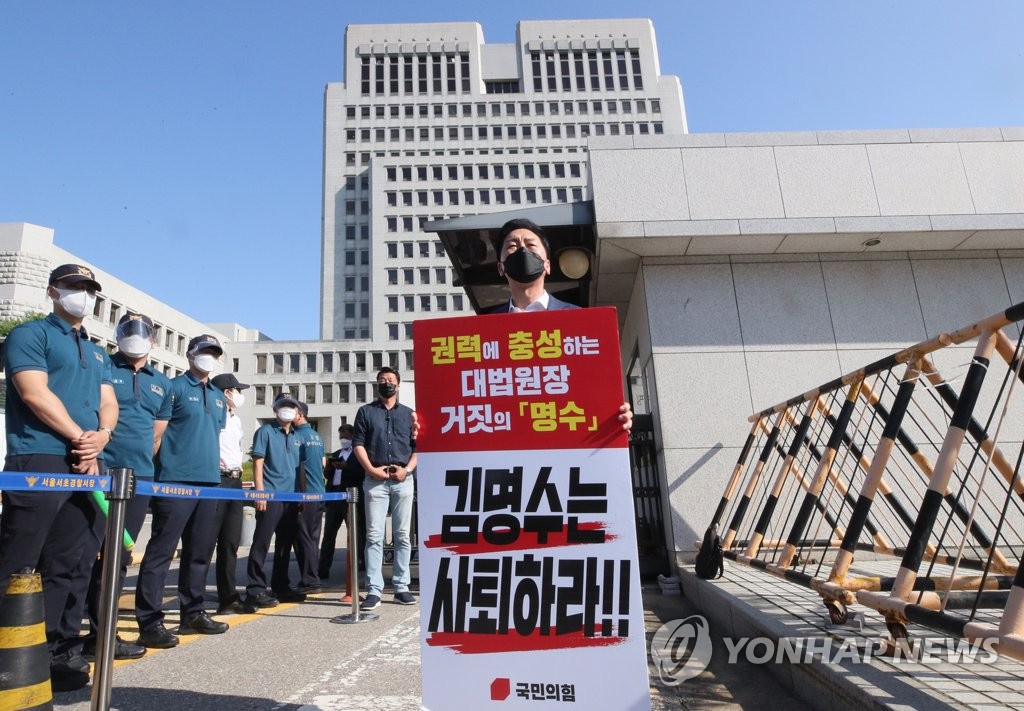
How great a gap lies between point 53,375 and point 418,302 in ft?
215

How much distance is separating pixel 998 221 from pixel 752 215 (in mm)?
2639

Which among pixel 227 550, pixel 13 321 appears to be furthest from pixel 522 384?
pixel 13 321

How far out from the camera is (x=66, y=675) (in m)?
2.93

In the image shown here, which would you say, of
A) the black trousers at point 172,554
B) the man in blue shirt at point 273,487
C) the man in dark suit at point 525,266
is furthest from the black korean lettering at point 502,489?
the man in blue shirt at point 273,487

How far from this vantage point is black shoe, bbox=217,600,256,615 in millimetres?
5105

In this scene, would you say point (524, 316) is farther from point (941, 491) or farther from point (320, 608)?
point (320, 608)

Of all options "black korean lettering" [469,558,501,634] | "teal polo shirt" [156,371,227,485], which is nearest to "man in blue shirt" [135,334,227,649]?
"teal polo shirt" [156,371,227,485]

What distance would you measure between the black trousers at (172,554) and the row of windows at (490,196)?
69.3 meters

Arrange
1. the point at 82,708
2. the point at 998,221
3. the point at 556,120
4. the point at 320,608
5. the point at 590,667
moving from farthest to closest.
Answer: the point at 556,120 → the point at 998,221 → the point at 320,608 → the point at 82,708 → the point at 590,667

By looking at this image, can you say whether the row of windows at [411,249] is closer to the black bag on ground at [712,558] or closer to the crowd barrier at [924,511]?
the crowd barrier at [924,511]

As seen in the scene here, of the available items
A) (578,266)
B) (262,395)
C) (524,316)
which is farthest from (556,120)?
(524,316)

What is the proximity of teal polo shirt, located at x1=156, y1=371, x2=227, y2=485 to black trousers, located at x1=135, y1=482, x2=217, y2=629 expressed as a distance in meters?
0.21

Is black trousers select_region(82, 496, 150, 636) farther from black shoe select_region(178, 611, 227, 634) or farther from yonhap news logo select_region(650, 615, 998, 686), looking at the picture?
yonhap news logo select_region(650, 615, 998, 686)

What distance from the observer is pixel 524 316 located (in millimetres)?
2389
